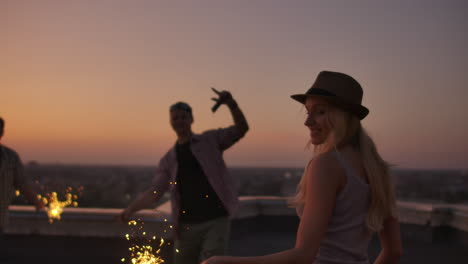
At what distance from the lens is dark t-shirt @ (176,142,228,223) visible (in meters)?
4.30

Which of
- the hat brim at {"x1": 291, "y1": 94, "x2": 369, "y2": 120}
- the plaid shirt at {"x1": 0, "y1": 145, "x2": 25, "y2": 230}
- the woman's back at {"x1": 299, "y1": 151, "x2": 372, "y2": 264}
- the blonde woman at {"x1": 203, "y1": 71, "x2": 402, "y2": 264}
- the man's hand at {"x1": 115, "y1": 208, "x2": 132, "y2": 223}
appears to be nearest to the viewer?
the blonde woman at {"x1": 203, "y1": 71, "x2": 402, "y2": 264}

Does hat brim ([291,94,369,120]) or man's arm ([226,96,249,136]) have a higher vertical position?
hat brim ([291,94,369,120])

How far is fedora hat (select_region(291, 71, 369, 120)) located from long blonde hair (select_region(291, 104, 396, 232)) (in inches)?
1.5

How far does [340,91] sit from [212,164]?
8.58ft

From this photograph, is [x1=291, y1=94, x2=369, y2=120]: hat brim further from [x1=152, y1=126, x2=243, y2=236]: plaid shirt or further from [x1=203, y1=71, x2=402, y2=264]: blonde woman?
[x1=152, y1=126, x2=243, y2=236]: plaid shirt

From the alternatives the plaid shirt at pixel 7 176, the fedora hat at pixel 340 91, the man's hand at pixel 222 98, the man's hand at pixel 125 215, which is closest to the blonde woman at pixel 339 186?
the fedora hat at pixel 340 91

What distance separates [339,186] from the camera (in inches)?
68.2

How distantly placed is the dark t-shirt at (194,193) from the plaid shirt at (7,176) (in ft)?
6.93

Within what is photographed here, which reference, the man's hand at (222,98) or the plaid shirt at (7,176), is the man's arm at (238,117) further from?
the plaid shirt at (7,176)

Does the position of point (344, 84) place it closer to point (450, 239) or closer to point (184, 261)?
point (184, 261)

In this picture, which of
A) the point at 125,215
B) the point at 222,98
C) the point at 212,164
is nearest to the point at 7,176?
the point at 125,215

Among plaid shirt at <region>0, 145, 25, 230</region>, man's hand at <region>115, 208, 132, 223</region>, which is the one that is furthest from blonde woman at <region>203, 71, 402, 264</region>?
plaid shirt at <region>0, 145, 25, 230</region>

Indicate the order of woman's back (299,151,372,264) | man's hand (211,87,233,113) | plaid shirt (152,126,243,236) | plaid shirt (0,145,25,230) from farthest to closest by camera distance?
plaid shirt (0,145,25,230) < plaid shirt (152,126,243,236) < man's hand (211,87,233,113) < woman's back (299,151,372,264)

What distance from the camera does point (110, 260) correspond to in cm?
652
